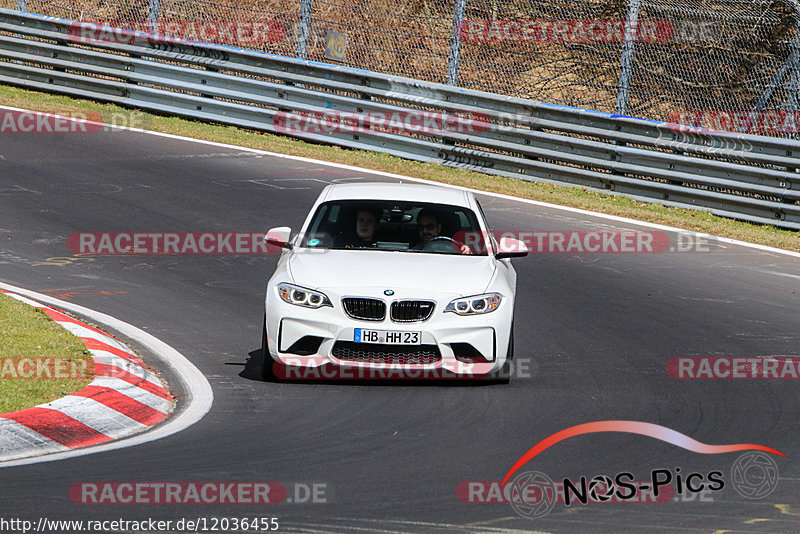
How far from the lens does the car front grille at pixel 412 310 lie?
823 cm

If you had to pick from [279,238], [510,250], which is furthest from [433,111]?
[279,238]

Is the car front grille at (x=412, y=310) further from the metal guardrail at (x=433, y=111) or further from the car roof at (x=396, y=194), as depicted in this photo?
the metal guardrail at (x=433, y=111)

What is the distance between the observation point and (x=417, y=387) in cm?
841

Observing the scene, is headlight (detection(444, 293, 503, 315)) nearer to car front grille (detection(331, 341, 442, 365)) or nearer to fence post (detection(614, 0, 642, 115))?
car front grille (detection(331, 341, 442, 365))

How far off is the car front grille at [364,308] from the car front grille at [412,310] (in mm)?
97

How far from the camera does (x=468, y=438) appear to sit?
23.4 ft

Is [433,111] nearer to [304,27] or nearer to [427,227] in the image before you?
[304,27]

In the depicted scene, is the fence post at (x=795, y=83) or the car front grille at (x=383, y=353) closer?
the car front grille at (x=383, y=353)

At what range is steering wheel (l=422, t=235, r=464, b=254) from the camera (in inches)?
366

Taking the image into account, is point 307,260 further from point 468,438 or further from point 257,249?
point 257,249

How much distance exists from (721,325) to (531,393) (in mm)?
3262

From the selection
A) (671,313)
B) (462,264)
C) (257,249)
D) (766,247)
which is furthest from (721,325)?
(257,249)

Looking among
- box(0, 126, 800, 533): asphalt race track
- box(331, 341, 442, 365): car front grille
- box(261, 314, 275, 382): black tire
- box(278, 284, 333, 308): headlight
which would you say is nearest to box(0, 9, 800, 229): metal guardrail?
box(0, 126, 800, 533): asphalt race track

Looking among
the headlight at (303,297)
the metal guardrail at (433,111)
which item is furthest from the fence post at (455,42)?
the headlight at (303,297)
